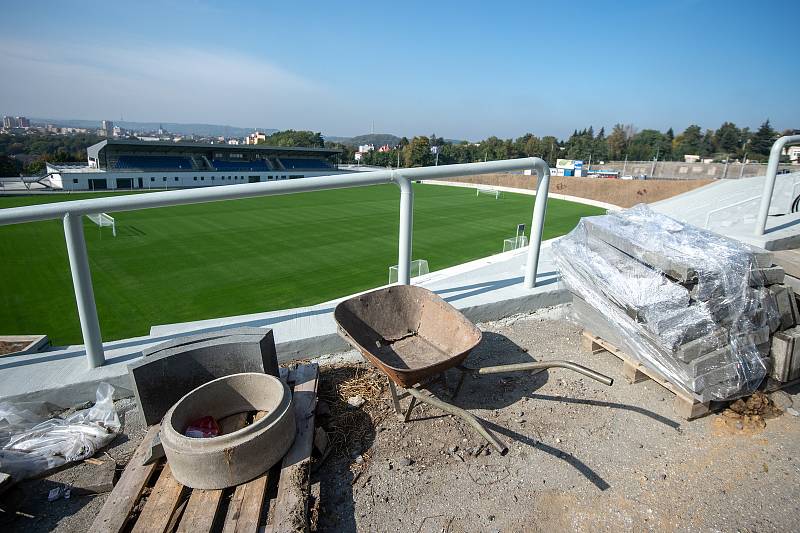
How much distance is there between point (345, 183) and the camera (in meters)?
3.31

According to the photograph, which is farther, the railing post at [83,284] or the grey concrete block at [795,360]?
the grey concrete block at [795,360]

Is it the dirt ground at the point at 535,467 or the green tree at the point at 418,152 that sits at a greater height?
the green tree at the point at 418,152

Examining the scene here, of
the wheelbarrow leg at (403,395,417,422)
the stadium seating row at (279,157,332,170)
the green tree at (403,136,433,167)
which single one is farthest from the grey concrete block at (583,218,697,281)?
the green tree at (403,136,433,167)

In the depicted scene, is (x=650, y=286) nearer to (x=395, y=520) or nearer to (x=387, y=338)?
(x=387, y=338)

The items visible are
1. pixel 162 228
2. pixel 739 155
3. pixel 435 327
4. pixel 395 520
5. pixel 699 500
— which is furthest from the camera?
pixel 739 155

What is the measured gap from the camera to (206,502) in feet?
6.71

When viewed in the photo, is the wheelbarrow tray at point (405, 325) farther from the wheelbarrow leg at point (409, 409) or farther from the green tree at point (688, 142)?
the green tree at point (688, 142)

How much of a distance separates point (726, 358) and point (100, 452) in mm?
4173

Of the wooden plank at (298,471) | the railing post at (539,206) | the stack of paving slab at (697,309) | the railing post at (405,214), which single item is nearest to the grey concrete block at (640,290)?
the stack of paving slab at (697,309)

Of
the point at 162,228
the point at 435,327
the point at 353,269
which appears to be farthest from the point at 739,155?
the point at 435,327

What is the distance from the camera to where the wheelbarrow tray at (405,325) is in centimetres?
335

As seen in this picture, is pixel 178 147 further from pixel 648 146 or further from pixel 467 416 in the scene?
pixel 648 146

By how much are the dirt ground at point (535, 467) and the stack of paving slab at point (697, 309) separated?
0.32 meters

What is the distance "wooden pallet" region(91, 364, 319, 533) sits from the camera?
1.94m
